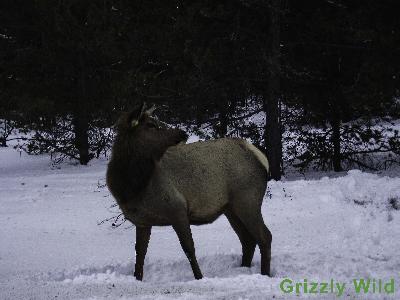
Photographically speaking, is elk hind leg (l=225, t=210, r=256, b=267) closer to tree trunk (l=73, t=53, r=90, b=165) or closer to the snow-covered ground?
the snow-covered ground

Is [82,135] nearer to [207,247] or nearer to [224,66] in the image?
[224,66]

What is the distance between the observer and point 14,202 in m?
10.6

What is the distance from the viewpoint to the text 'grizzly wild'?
191 inches

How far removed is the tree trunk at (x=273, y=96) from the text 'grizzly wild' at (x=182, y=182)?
565cm

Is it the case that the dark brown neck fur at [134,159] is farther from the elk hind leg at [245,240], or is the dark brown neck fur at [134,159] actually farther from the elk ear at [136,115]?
the elk hind leg at [245,240]

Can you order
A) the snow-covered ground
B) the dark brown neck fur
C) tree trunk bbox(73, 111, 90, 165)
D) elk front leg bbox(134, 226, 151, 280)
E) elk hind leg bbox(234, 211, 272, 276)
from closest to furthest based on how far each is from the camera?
the snow-covered ground < the dark brown neck fur < elk front leg bbox(134, 226, 151, 280) < elk hind leg bbox(234, 211, 272, 276) < tree trunk bbox(73, 111, 90, 165)

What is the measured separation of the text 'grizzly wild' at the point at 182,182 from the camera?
4840 mm

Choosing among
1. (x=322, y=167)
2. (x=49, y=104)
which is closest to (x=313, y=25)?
(x=322, y=167)

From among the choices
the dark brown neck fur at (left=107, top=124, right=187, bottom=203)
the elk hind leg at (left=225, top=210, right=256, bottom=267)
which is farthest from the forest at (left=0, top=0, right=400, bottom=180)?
the dark brown neck fur at (left=107, top=124, right=187, bottom=203)

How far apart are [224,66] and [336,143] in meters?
4.37

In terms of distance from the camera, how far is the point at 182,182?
5.12 meters

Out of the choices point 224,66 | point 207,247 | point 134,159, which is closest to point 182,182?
point 134,159

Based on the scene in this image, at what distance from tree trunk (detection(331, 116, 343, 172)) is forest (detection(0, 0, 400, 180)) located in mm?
32

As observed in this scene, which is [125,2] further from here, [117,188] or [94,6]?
[117,188]
